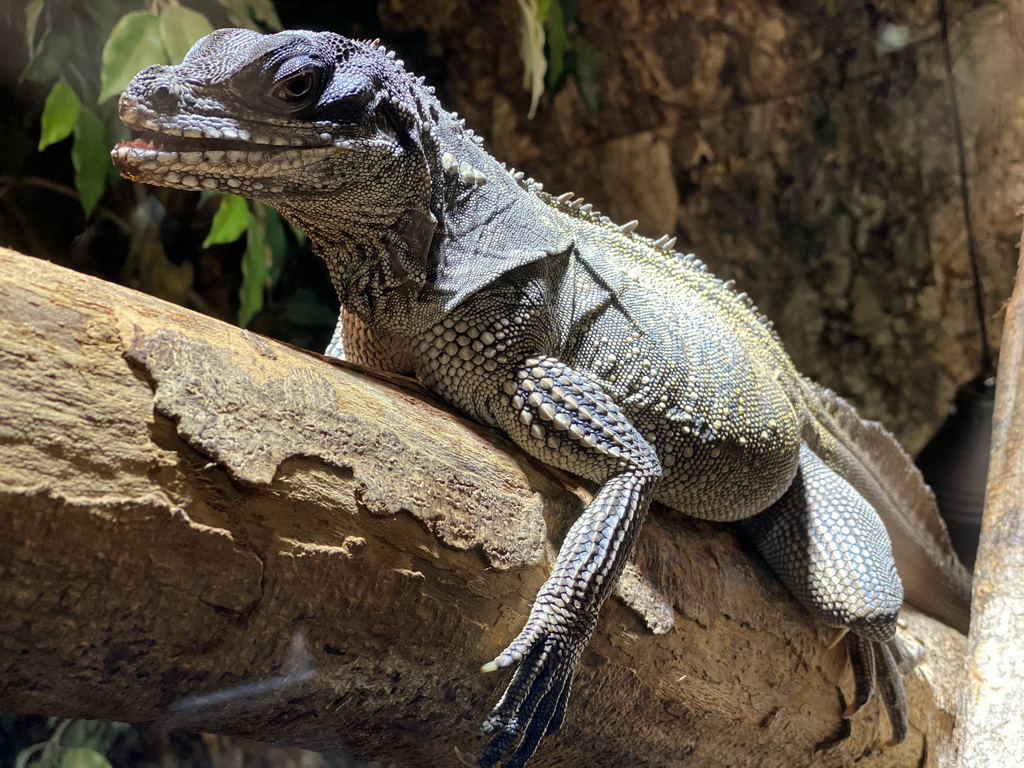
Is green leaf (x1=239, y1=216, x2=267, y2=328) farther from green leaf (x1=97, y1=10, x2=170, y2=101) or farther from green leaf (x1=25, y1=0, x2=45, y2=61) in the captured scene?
green leaf (x1=25, y1=0, x2=45, y2=61)

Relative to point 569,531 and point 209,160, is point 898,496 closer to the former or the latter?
point 569,531

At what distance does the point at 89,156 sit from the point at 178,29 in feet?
2.30

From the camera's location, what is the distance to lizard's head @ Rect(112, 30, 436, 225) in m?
2.22

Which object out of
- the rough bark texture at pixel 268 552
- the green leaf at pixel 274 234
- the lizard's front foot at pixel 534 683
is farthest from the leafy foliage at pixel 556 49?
the lizard's front foot at pixel 534 683

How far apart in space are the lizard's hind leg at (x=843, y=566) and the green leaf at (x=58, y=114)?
3.41 m

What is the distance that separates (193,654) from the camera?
1.90m

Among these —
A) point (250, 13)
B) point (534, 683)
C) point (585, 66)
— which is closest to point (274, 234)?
point (250, 13)

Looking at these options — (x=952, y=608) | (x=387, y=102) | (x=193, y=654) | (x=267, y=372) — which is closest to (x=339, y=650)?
(x=193, y=654)

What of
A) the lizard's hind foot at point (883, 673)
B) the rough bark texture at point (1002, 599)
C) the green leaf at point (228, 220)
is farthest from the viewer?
the green leaf at point (228, 220)

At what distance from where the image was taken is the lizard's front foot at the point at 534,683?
2266mm

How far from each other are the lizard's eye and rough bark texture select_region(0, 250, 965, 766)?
0.68 m

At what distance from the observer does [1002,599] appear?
117 inches

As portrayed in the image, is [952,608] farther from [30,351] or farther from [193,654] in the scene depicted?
[30,351]

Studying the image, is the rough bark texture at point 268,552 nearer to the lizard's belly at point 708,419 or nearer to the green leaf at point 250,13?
the lizard's belly at point 708,419
